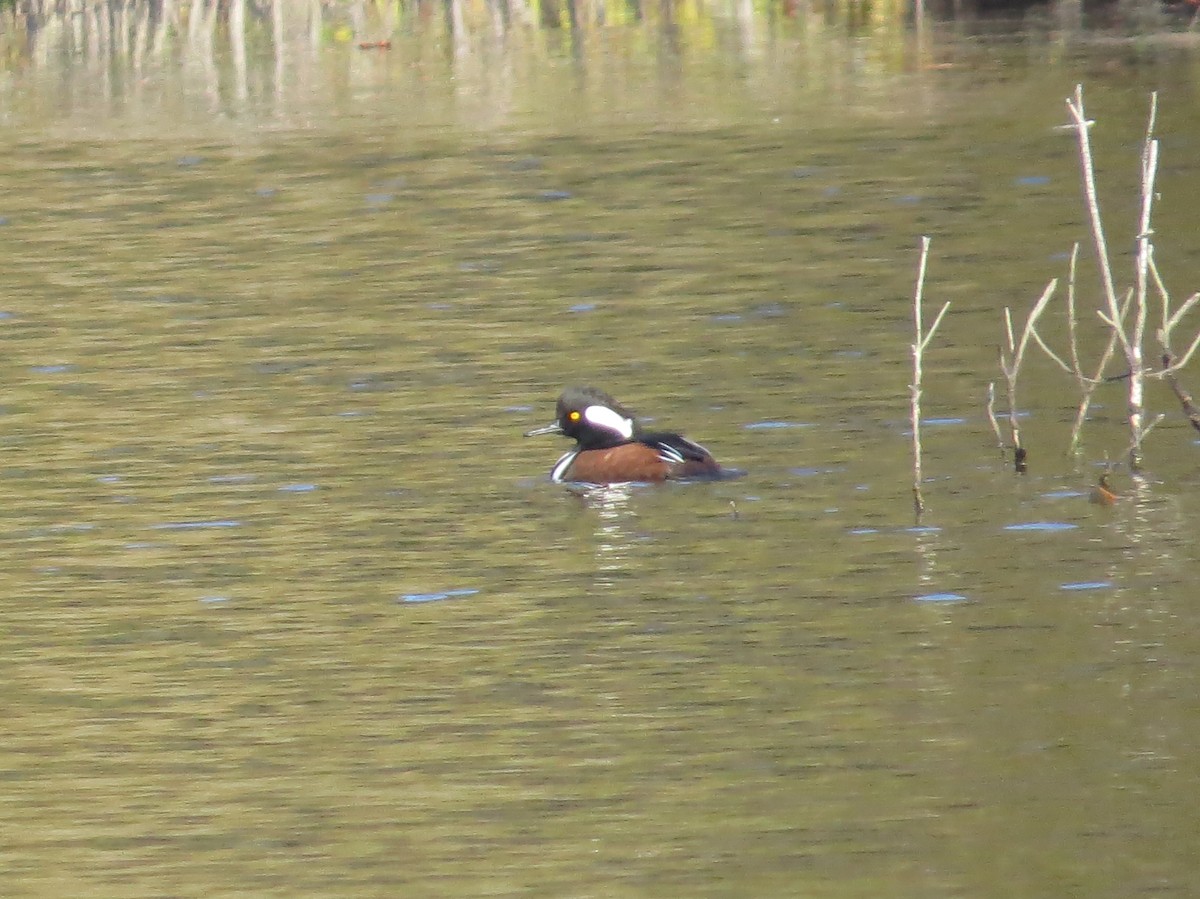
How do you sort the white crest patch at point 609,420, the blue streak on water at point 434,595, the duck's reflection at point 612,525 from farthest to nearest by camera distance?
the white crest patch at point 609,420 → the duck's reflection at point 612,525 → the blue streak on water at point 434,595

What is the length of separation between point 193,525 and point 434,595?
1861mm

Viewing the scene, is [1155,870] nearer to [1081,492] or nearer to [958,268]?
[1081,492]

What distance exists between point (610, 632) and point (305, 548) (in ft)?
7.01

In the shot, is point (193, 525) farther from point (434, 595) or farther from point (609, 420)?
point (609, 420)

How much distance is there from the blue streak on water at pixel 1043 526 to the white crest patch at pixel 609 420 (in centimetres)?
251

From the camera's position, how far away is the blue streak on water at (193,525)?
12.2 metres

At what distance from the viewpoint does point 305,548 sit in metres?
11.7

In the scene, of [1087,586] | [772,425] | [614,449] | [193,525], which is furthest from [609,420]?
[1087,586]

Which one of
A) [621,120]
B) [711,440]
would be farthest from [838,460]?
[621,120]

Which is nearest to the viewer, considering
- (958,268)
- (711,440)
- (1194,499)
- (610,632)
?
(610,632)

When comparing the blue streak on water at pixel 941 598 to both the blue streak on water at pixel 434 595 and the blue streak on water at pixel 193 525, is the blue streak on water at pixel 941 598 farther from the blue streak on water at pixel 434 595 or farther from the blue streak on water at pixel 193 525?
the blue streak on water at pixel 193 525

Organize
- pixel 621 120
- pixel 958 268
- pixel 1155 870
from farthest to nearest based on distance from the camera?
1. pixel 621 120
2. pixel 958 268
3. pixel 1155 870

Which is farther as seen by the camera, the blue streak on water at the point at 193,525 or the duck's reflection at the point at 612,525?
the blue streak on water at the point at 193,525

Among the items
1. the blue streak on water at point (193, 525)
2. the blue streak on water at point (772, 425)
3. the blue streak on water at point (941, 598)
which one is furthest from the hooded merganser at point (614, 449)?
the blue streak on water at point (941, 598)
